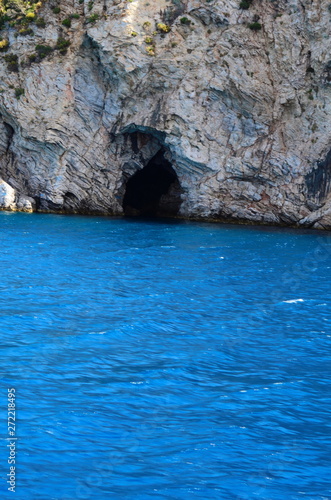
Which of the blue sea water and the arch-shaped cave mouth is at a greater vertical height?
the arch-shaped cave mouth

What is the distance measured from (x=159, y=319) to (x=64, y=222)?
26.9m

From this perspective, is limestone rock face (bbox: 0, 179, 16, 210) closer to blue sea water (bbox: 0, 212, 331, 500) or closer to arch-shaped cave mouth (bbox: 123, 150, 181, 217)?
arch-shaped cave mouth (bbox: 123, 150, 181, 217)

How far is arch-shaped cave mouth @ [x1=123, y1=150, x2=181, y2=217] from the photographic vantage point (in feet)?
184

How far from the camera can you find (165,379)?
45.6 feet

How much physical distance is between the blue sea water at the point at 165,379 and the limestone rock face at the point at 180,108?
19.6 m

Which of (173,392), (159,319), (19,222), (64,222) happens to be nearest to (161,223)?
(64,222)

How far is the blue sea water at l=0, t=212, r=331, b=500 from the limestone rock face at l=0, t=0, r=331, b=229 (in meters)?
19.6

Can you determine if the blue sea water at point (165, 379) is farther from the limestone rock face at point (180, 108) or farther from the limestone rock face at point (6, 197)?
the limestone rock face at point (6, 197)

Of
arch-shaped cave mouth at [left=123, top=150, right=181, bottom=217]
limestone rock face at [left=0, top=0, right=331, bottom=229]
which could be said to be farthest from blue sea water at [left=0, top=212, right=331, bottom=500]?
arch-shaped cave mouth at [left=123, top=150, right=181, bottom=217]

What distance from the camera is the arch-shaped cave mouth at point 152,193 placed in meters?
56.2

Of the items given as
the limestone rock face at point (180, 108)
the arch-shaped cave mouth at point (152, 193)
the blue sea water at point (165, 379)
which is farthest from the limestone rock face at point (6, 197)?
the blue sea water at point (165, 379)

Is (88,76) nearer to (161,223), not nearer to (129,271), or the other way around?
(161,223)

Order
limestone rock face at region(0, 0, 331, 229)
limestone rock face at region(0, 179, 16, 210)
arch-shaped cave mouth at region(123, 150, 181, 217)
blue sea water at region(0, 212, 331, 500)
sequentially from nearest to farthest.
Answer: blue sea water at region(0, 212, 331, 500)
limestone rock face at region(0, 0, 331, 229)
limestone rock face at region(0, 179, 16, 210)
arch-shaped cave mouth at region(123, 150, 181, 217)

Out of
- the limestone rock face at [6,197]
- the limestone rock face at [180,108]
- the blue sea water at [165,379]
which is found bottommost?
the blue sea water at [165,379]
